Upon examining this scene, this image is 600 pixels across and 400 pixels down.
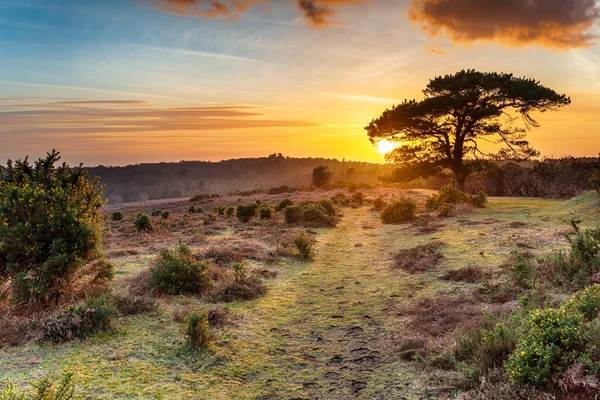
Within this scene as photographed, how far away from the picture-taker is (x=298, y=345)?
6.50m

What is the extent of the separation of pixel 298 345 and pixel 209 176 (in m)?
157

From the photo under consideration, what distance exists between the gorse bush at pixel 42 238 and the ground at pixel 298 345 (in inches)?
58.1

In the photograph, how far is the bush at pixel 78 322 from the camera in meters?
6.05

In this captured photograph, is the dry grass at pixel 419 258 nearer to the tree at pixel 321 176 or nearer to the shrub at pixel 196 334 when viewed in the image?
the shrub at pixel 196 334

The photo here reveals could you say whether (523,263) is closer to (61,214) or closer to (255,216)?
(61,214)

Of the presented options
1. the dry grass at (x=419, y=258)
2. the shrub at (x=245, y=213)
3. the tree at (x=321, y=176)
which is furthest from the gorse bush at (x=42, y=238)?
the tree at (x=321, y=176)

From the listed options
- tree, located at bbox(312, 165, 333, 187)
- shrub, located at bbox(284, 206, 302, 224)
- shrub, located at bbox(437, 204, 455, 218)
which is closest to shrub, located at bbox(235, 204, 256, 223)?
shrub, located at bbox(284, 206, 302, 224)

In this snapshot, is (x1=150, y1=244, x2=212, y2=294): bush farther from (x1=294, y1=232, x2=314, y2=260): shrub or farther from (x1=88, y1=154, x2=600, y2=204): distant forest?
(x1=88, y1=154, x2=600, y2=204): distant forest

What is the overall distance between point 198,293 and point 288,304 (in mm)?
2111

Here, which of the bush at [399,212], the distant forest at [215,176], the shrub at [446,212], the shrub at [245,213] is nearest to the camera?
the shrub at [446,212]

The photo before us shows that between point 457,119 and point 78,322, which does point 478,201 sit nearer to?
point 457,119

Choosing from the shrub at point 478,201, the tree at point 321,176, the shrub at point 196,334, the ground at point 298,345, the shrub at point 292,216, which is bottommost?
the ground at point 298,345

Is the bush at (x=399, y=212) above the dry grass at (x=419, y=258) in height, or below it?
above

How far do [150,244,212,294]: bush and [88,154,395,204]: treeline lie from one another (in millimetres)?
111870
